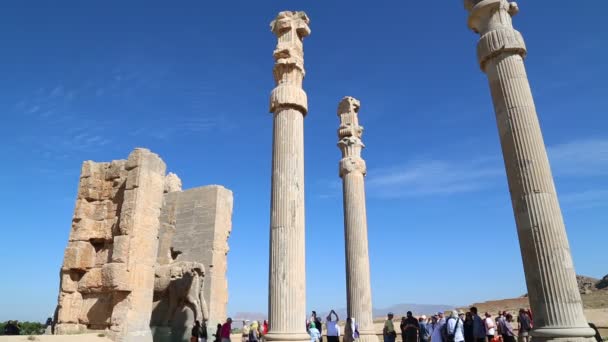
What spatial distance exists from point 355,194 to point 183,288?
682cm

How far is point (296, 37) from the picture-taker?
38.4ft

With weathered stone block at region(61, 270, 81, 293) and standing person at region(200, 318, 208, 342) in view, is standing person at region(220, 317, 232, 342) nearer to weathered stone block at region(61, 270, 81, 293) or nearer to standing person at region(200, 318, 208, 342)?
standing person at region(200, 318, 208, 342)

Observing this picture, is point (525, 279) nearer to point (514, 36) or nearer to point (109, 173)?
point (514, 36)

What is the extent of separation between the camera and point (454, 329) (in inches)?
427

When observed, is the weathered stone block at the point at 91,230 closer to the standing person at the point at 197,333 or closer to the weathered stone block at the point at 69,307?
the weathered stone block at the point at 69,307

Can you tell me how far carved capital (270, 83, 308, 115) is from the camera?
10672 mm

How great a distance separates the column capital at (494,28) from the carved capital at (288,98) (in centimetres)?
429

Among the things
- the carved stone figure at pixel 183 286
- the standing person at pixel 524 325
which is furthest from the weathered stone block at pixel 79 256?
the standing person at pixel 524 325

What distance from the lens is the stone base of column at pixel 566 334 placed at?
650 cm

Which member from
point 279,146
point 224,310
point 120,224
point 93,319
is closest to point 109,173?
point 120,224

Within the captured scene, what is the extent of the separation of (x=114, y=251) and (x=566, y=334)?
951 cm

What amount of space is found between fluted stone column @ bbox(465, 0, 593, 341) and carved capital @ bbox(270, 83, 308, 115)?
170 inches

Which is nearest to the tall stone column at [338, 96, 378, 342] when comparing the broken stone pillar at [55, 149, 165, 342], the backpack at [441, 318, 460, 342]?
the backpack at [441, 318, 460, 342]

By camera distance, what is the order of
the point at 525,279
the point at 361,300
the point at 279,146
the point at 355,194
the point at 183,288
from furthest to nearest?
the point at 355,194 → the point at 361,300 → the point at 183,288 → the point at 279,146 → the point at 525,279
